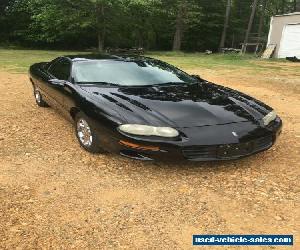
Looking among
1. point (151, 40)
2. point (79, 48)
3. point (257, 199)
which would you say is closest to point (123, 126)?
point (257, 199)

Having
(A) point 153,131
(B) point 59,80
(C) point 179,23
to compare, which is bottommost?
(A) point 153,131

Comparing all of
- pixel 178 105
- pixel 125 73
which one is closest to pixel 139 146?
pixel 178 105

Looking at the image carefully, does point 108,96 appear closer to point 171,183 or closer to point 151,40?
point 171,183

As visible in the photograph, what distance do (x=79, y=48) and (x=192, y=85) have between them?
2626cm

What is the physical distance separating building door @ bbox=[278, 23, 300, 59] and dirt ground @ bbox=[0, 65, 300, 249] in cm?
2036

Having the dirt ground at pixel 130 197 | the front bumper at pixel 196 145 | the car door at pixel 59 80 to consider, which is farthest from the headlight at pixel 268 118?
the car door at pixel 59 80

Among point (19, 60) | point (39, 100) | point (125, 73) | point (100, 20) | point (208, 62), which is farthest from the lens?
point (100, 20)

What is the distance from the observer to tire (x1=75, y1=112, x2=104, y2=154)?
4.68m

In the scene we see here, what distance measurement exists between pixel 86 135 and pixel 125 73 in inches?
44.5

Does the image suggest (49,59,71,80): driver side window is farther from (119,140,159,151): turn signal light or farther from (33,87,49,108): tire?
(119,140,159,151): turn signal light

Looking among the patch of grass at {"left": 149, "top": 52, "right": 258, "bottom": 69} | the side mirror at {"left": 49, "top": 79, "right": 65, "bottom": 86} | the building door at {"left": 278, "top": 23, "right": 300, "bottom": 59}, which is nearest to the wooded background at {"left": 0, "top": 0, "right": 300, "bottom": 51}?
the patch of grass at {"left": 149, "top": 52, "right": 258, "bottom": 69}

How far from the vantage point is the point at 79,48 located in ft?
99.3

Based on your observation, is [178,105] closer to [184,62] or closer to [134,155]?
[134,155]

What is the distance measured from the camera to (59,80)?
5.62 metres
